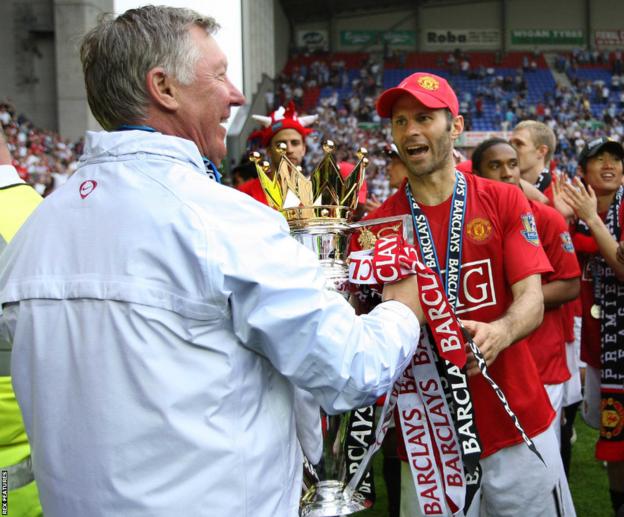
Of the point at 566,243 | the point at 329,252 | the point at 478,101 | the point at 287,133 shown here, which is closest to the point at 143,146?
the point at 329,252

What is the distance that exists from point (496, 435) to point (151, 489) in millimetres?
1392

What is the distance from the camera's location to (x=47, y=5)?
23.7 metres

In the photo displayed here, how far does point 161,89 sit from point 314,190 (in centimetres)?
73

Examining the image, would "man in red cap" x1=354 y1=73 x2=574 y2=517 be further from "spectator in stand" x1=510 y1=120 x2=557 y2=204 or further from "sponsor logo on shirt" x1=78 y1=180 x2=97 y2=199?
"spectator in stand" x1=510 y1=120 x2=557 y2=204

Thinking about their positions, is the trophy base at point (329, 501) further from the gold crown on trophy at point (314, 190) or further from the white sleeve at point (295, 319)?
the gold crown on trophy at point (314, 190)

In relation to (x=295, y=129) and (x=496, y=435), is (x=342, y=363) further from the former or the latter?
(x=295, y=129)

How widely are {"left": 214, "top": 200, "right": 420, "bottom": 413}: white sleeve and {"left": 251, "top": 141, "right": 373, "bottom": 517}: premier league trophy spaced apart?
1.54ft

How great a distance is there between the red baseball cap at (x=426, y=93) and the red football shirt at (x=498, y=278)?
31 centimetres

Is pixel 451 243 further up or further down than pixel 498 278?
further up

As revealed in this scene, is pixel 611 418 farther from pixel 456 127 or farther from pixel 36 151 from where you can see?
pixel 36 151

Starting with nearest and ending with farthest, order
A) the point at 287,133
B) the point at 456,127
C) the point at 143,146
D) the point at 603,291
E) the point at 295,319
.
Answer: the point at 295,319 < the point at 143,146 < the point at 456,127 < the point at 603,291 < the point at 287,133

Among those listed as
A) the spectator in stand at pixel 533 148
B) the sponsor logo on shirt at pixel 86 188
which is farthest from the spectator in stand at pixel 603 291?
the sponsor logo on shirt at pixel 86 188

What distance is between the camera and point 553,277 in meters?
3.49

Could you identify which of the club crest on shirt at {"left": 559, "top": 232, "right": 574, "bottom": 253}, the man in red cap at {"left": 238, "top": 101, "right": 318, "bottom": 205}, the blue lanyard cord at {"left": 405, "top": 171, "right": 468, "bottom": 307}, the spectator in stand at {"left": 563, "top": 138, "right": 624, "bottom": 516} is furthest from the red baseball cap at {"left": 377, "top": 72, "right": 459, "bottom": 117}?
the man in red cap at {"left": 238, "top": 101, "right": 318, "bottom": 205}
